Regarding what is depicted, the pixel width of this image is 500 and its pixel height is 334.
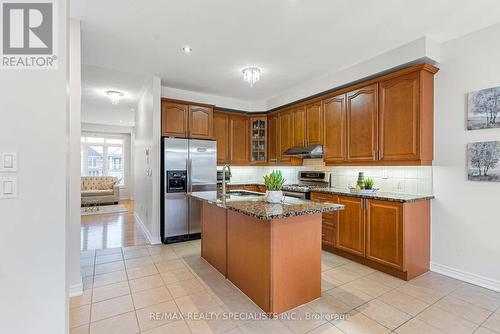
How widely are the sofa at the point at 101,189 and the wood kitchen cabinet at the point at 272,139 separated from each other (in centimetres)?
544

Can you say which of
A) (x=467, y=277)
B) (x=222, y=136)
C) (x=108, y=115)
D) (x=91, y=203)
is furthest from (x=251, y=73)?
(x=91, y=203)

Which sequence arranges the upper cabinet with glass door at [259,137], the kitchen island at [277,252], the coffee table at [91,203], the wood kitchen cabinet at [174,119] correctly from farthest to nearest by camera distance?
the coffee table at [91,203] < the upper cabinet with glass door at [259,137] < the wood kitchen cabinet at [174,119] < the kitchen island at [277,252]

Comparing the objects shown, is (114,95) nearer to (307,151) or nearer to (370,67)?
(307,151)

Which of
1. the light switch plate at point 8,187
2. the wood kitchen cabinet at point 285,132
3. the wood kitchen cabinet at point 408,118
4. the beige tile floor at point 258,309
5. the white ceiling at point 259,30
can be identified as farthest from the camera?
the wood kitchen cabinet at point 285,132

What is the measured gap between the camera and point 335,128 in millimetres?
3871

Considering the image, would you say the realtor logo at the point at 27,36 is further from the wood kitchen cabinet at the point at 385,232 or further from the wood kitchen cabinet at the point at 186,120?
the wood kitchen cabinet at the point at 385,232

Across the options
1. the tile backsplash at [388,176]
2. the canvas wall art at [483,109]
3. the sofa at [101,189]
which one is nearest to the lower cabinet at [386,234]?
the tile backsplash at [388,176]

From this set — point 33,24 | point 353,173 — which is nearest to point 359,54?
point 353,173

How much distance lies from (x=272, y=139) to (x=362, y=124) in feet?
7.31

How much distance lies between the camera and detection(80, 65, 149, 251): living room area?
4.32m

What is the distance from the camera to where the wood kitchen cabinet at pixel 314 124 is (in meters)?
4.15

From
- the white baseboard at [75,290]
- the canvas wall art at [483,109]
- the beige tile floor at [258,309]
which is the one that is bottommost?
the beige tile floor at [258,309]

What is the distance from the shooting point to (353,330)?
1938 mm

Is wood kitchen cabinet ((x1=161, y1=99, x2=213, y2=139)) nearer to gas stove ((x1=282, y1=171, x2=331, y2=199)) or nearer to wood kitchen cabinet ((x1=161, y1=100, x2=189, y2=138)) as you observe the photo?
wood kitchen cabinet ((x1=161, y1=100, x2=189, y2=138))
